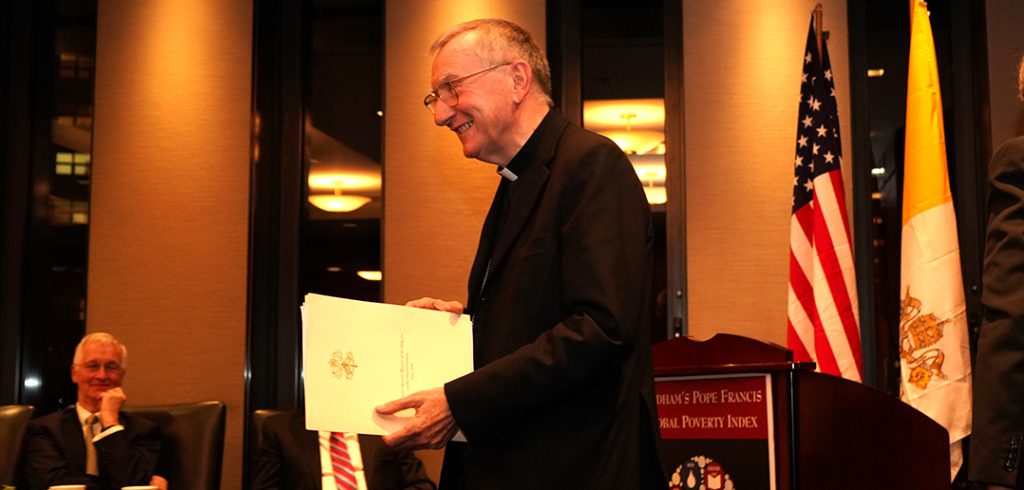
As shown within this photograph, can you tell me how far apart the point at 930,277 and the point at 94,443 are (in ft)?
11.5

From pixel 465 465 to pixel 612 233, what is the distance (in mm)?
473

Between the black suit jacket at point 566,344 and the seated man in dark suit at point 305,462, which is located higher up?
the black suit jacket at point 566,344

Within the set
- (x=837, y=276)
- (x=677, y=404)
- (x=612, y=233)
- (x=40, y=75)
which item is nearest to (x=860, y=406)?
(x=677, y=404)

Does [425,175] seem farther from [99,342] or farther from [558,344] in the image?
[558,344]

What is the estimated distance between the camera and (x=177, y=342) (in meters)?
5.86

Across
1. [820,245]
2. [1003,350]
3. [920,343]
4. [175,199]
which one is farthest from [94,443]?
[1003,350]

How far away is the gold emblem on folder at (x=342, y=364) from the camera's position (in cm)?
189

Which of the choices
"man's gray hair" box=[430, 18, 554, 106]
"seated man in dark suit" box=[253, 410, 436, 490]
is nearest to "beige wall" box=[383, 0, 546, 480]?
"seated man in dark suit" box=[253, 410, 436, 490]

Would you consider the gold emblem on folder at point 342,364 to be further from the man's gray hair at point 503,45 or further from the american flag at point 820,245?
the american flag at point 820,245

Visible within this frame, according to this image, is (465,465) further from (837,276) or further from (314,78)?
(314,78)

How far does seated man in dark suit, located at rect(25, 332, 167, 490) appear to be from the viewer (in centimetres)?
459

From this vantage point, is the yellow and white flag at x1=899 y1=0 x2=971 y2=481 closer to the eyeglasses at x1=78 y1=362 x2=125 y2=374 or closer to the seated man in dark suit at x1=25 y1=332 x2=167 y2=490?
the seated man in dark suit at x1=25 y1=332 x2=167 y2=490

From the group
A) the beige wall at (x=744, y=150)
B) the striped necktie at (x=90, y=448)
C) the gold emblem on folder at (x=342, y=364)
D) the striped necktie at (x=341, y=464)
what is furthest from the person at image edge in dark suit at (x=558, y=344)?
the beige wall at (x=744, y=150)

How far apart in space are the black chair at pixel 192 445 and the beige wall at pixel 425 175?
124 cm
